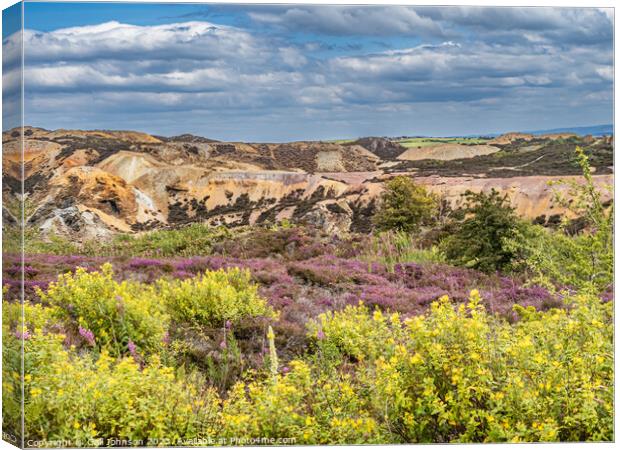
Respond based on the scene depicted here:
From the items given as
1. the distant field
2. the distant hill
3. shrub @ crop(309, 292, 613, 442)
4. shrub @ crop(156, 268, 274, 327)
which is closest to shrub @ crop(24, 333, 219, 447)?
shrub @ crop(156, 268, 274, 327)

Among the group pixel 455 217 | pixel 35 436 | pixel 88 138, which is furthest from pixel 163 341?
pixel 455 217

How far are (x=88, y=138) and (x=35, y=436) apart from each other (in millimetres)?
3041

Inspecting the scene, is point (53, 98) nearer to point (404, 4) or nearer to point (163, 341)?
point (163, 341)

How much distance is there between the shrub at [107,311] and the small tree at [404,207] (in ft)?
8.68

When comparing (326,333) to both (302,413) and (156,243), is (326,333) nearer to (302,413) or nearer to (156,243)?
(302,413)

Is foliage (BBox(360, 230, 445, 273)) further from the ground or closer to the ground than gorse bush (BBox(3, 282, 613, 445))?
further from the ground

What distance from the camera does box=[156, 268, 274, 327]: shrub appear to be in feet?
28.8

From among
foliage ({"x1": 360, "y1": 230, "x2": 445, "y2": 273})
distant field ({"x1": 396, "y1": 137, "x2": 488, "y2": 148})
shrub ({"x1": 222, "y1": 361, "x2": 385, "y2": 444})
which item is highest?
distant field ({"x1": 396, "y1": 137, "x2": 488, "y2": 148})

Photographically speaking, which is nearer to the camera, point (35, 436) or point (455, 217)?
point (35, 436)

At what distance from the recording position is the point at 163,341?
8383mm

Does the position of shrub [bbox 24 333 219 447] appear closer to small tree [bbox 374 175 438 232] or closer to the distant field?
small tree [bbox 374 175 438 232]

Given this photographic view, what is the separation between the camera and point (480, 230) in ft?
30.3

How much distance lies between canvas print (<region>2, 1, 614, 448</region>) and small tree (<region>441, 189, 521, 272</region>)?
2cm

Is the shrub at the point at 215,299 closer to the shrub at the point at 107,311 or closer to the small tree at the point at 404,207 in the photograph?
the shrub at the point at 107,311
